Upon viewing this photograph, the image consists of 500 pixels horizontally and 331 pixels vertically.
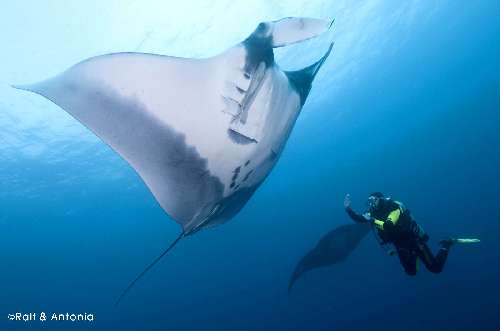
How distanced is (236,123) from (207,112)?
0.27m

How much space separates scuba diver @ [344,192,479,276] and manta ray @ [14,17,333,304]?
2565 millimetres

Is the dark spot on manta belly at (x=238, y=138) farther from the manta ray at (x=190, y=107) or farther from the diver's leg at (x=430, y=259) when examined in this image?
the diver's leg at (x=430, y=259)

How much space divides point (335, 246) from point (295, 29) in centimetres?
813

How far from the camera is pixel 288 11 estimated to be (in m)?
13.0

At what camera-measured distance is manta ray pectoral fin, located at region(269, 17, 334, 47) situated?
2361 mm

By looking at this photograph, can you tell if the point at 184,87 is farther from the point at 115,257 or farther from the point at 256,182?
the point at 115,257

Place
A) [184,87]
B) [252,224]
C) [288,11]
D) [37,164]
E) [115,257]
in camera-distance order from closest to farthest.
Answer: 1. [184,87]
2. [288,11]
3. [37,164]
4. [252,224]
5. [115,257]

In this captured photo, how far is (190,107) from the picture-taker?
293cm

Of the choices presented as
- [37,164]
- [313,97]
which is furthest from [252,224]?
[37,164]

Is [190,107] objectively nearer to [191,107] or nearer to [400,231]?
[191,107]

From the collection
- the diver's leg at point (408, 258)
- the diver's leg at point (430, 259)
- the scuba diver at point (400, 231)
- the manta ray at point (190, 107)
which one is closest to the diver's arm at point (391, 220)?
the scuba diver at point (400, 231)

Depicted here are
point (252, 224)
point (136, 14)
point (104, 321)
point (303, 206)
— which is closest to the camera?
point (136, 14)

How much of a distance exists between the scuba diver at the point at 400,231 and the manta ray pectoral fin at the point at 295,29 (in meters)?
3.50

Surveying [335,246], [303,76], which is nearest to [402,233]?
[303,76]
